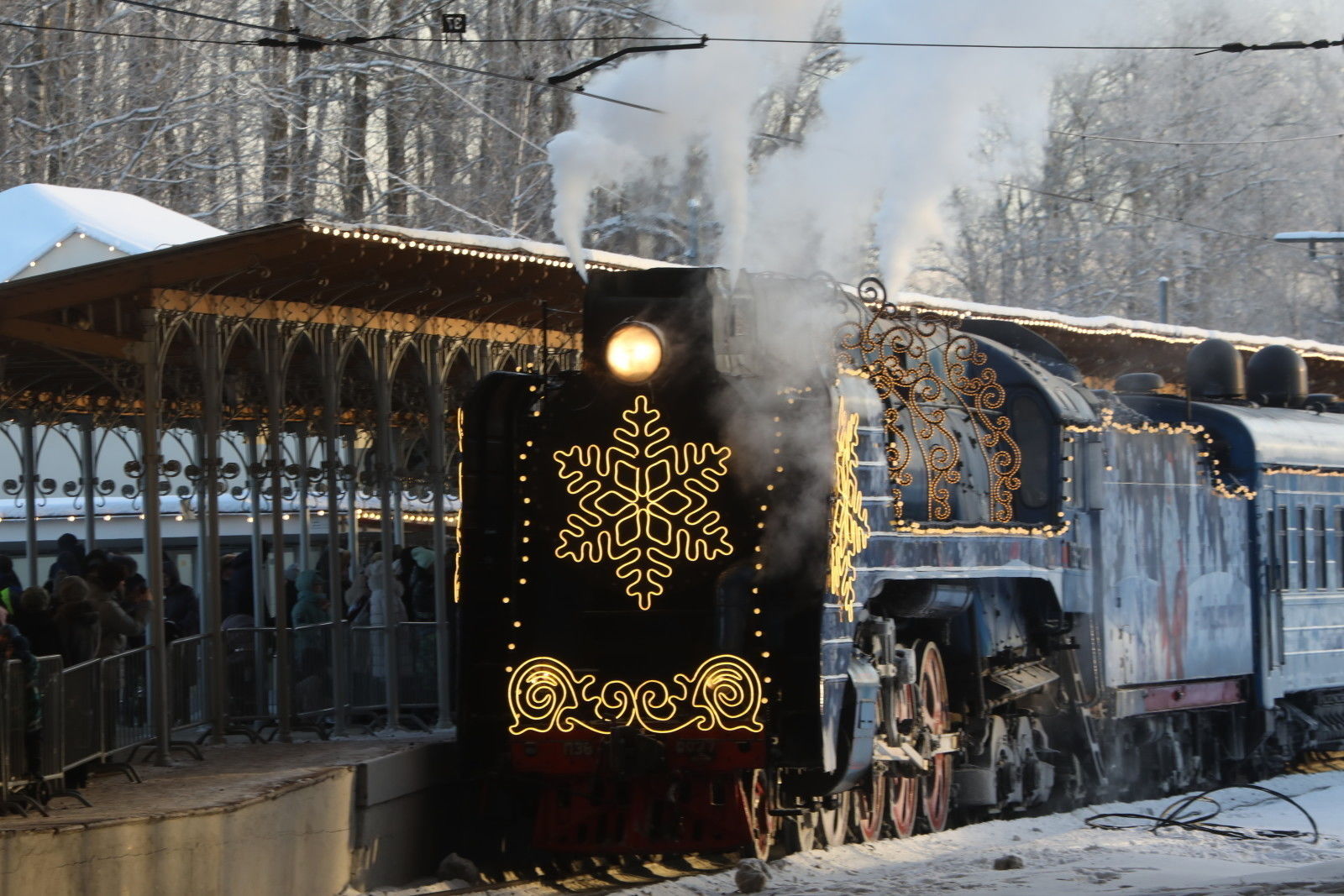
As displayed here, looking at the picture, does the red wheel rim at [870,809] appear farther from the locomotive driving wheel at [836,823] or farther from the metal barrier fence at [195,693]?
the metal barrier fence at [195,693]

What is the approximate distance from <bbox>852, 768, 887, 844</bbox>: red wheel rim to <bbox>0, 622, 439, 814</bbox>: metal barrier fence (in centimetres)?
313

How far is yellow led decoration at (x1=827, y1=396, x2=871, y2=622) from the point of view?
9.54 meters

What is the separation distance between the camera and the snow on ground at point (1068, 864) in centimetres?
883

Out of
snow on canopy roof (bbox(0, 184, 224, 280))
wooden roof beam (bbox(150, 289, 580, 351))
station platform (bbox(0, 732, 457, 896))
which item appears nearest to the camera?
station platform (bbox(0, 732, 457, 896))

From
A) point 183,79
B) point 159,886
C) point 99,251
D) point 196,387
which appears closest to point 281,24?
point 183,79

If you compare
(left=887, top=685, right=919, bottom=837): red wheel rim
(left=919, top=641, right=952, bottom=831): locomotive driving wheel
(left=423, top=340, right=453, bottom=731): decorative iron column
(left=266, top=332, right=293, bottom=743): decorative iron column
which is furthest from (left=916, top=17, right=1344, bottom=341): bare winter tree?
(left=266, top=332, right=293, bottom=743): decorative iron column

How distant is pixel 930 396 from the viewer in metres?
11.3

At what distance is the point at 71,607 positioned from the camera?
9766 mm

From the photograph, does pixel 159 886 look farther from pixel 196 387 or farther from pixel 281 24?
pixel 281 24

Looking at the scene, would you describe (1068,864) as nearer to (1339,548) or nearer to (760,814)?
(760,814)

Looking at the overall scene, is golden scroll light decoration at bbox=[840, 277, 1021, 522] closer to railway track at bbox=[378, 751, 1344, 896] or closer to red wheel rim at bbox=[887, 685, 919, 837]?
red wheel rim at bbox=[887, 685, 919, 837]

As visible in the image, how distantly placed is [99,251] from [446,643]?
3758mm

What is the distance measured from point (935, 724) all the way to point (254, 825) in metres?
4.56

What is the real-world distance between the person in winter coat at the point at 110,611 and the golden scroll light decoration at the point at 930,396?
13.0ft
